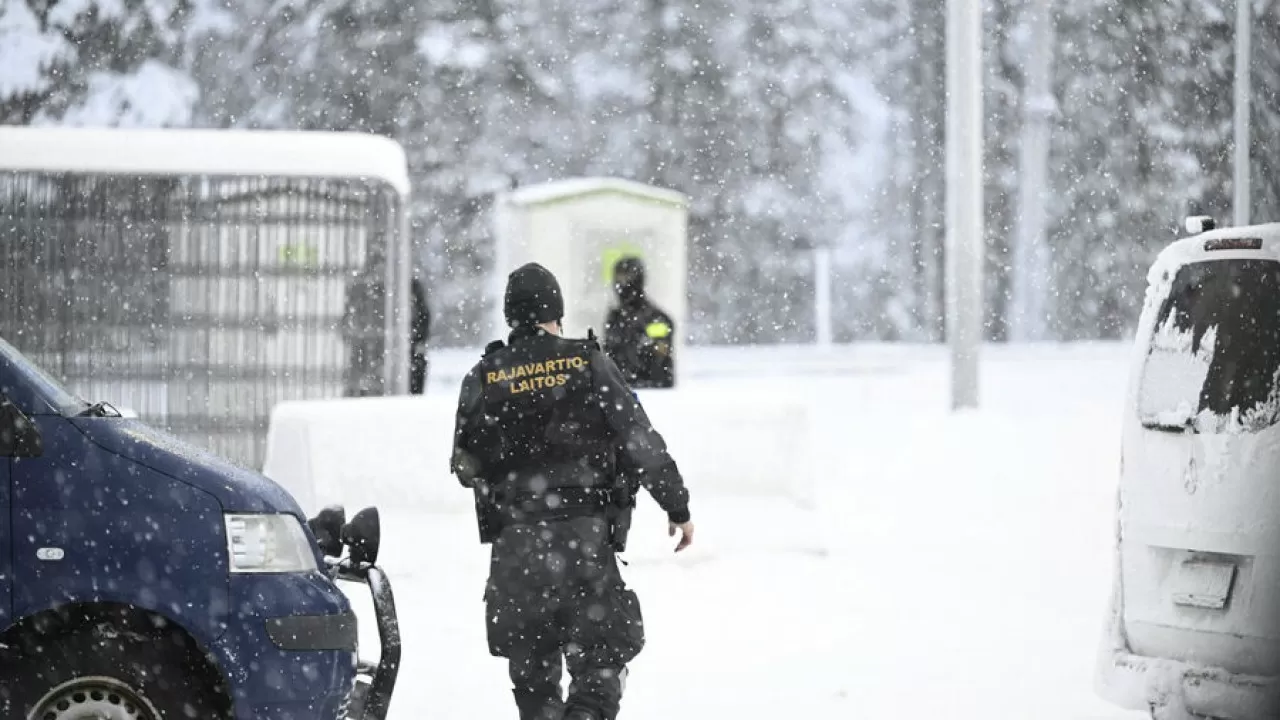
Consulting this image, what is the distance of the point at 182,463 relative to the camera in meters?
5.03

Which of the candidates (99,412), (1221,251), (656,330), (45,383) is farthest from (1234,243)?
(656,330)

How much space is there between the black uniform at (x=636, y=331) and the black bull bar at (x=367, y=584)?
5023 mm

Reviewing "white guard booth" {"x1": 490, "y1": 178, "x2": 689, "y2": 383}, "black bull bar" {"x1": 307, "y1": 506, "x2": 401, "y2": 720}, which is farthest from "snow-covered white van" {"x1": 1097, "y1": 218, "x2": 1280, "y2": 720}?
"white guard booth" {"x1": 490, "y1": 178, "x2": 689, "y2": 383}

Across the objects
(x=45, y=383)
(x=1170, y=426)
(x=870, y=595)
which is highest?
(x=45, y=383)

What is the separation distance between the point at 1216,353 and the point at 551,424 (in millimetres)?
2202

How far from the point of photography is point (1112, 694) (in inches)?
248

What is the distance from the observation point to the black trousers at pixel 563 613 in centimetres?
559

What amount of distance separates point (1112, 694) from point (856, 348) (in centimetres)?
2937

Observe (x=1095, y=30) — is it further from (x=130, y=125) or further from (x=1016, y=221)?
(x=130, y=125)

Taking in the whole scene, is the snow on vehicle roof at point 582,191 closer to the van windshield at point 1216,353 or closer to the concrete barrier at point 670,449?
the concrete barrier at point 670,449

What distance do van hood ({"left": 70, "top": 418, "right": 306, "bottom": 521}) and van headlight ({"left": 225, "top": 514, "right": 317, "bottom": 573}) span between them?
3cm

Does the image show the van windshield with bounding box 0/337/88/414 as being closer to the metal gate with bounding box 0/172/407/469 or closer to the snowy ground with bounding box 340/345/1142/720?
the snowy ground with bounding box 340/345/1142/720

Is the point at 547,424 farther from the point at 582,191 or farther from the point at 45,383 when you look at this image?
the point at 582,191

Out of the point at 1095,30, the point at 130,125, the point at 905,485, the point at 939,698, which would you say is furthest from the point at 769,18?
the point at 939,698
